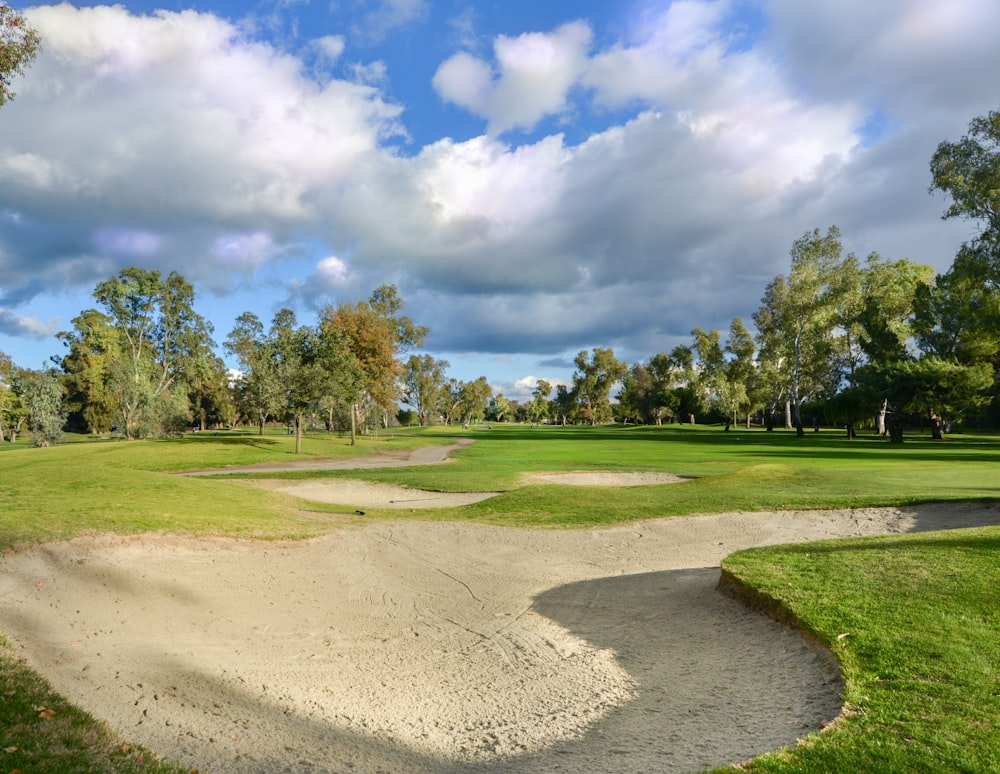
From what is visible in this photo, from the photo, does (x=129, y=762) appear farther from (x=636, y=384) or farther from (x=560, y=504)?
(x=636, y=384)

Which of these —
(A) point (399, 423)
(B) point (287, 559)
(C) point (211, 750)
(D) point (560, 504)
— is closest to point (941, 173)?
(D) point (560, 504)

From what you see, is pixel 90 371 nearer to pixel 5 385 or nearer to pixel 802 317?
pixel 5 385

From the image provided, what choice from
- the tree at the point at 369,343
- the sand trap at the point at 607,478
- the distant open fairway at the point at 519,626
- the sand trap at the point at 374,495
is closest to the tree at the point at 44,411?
the tree at the point at 369,343

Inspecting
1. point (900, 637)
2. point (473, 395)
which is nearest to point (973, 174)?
point (900, 637)

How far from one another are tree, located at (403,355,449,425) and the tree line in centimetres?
2800

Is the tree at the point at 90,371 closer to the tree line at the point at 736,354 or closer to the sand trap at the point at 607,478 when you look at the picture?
the tree line at the point at 736,354

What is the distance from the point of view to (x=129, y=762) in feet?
14.4

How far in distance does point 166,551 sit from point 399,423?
427ft

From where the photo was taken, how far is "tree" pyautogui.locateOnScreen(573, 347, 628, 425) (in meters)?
144

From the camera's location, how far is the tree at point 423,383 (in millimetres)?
120000

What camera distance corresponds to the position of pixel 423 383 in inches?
4867

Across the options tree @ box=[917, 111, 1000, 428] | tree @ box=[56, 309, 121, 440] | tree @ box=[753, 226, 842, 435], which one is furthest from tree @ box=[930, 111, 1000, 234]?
tree @ box=[56, 309, 121, 440]

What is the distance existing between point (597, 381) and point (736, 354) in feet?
202

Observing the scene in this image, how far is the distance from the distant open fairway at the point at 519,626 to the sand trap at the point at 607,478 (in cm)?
923
